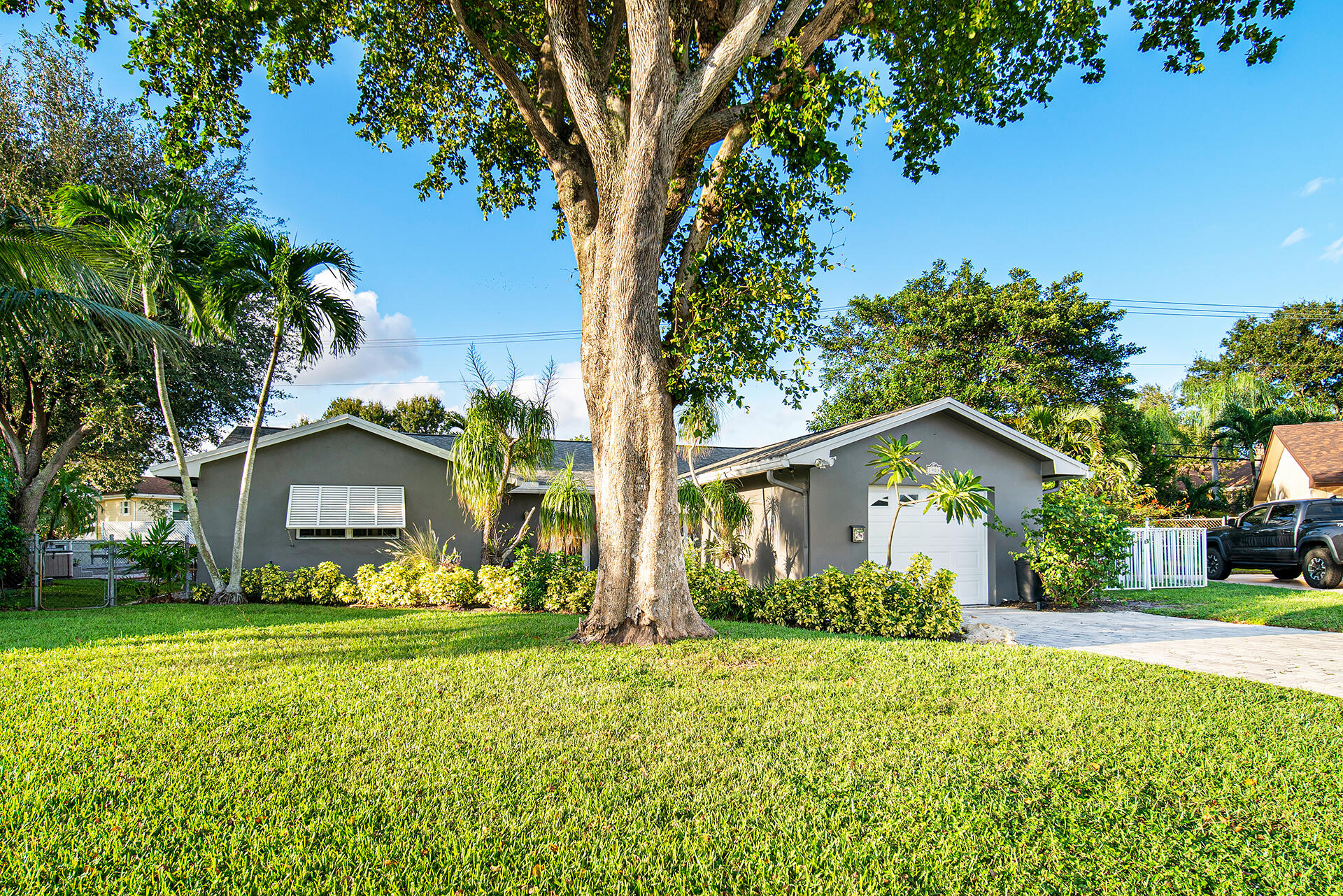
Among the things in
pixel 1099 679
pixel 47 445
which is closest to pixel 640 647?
pixel 1099 679

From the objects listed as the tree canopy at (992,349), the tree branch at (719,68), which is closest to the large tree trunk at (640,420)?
the tree branch at (719,68)

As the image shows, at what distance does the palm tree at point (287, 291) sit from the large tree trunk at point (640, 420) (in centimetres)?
578

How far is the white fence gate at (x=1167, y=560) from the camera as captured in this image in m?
14.0

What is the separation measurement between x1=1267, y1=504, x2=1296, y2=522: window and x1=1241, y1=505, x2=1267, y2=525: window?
0.43 m

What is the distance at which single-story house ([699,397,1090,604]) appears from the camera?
1080 centimetres

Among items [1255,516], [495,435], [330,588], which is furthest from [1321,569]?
[330,588]

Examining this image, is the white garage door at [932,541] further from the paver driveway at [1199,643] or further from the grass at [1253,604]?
the grass at [1253,604]

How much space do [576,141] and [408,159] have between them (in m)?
3.75

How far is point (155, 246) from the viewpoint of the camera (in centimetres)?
923

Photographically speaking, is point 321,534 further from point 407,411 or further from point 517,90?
point 407,411

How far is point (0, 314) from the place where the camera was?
237 inches

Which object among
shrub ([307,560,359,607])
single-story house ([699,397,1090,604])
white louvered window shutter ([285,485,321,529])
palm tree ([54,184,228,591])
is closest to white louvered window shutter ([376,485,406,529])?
white louvered window shutter ([285,485,321,529])

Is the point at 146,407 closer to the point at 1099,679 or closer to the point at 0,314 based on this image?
the point at 0,314

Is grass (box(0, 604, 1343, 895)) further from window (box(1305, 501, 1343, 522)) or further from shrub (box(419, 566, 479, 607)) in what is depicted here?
window (box(1305, 501, 1343, 522))
